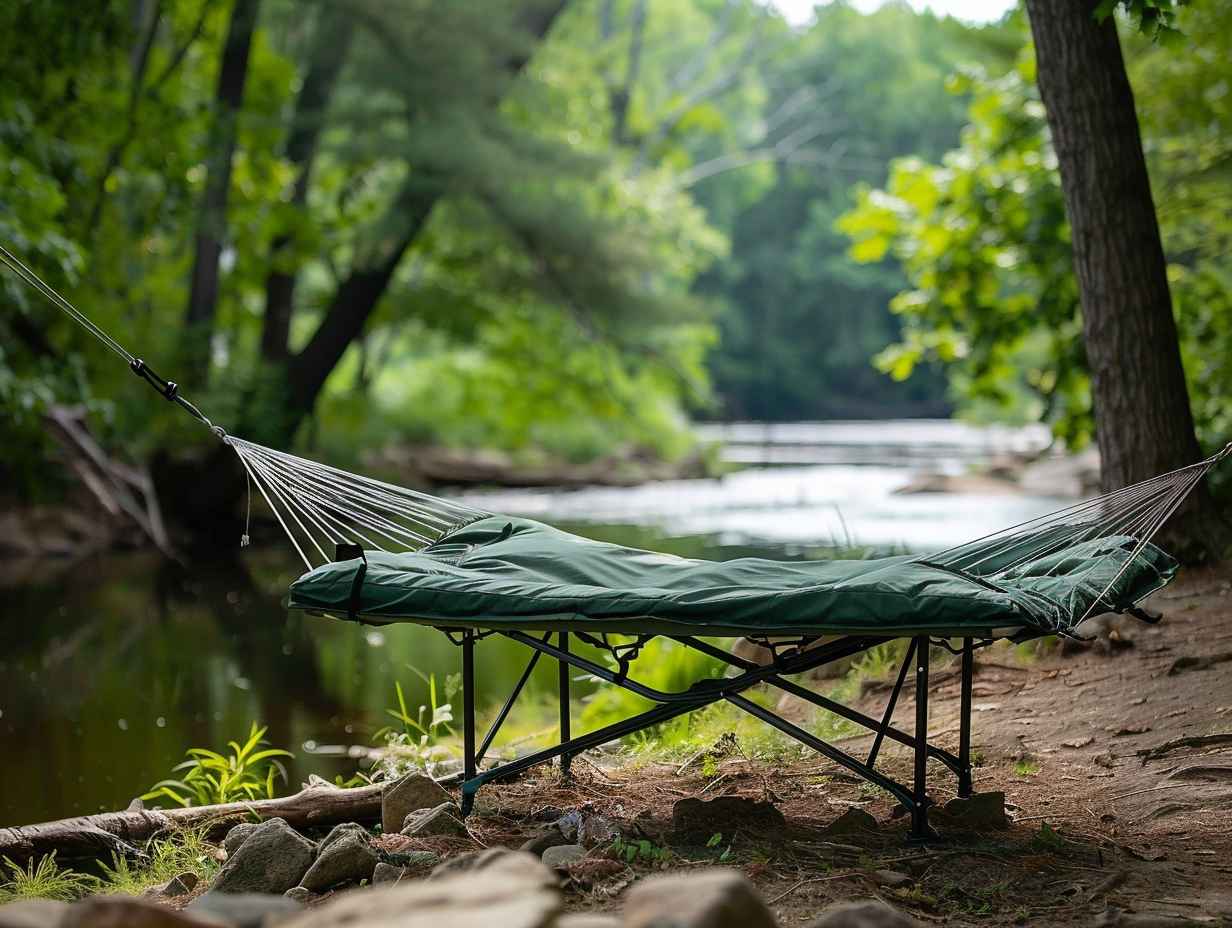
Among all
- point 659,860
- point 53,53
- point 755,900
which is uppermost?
point 53,53

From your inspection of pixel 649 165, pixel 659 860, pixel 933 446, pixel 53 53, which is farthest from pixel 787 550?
pixel 649 165

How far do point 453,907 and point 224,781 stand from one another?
251 centimetres

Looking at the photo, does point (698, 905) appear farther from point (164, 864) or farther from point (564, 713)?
point (164, 864)

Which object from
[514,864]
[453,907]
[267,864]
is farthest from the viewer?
[267,864]

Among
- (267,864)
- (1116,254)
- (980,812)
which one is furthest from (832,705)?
(1116,254)

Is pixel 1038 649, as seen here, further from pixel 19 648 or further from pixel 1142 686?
pixel 19 648

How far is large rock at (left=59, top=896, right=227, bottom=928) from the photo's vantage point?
134cm

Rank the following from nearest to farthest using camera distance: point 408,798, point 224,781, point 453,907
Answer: point 453,907 < point 408,798 < point 224,781

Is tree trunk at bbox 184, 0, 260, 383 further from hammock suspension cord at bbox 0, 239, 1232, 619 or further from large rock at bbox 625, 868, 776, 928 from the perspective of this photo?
large rock at bbox 625, 868, 776, 928

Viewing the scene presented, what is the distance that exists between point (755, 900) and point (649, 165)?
2195 centimetres

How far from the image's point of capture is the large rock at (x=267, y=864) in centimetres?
240

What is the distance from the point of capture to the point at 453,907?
4.19 ft

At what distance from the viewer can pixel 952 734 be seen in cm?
343

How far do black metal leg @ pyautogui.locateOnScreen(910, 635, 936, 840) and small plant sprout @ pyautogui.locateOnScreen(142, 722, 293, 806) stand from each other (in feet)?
5.75
